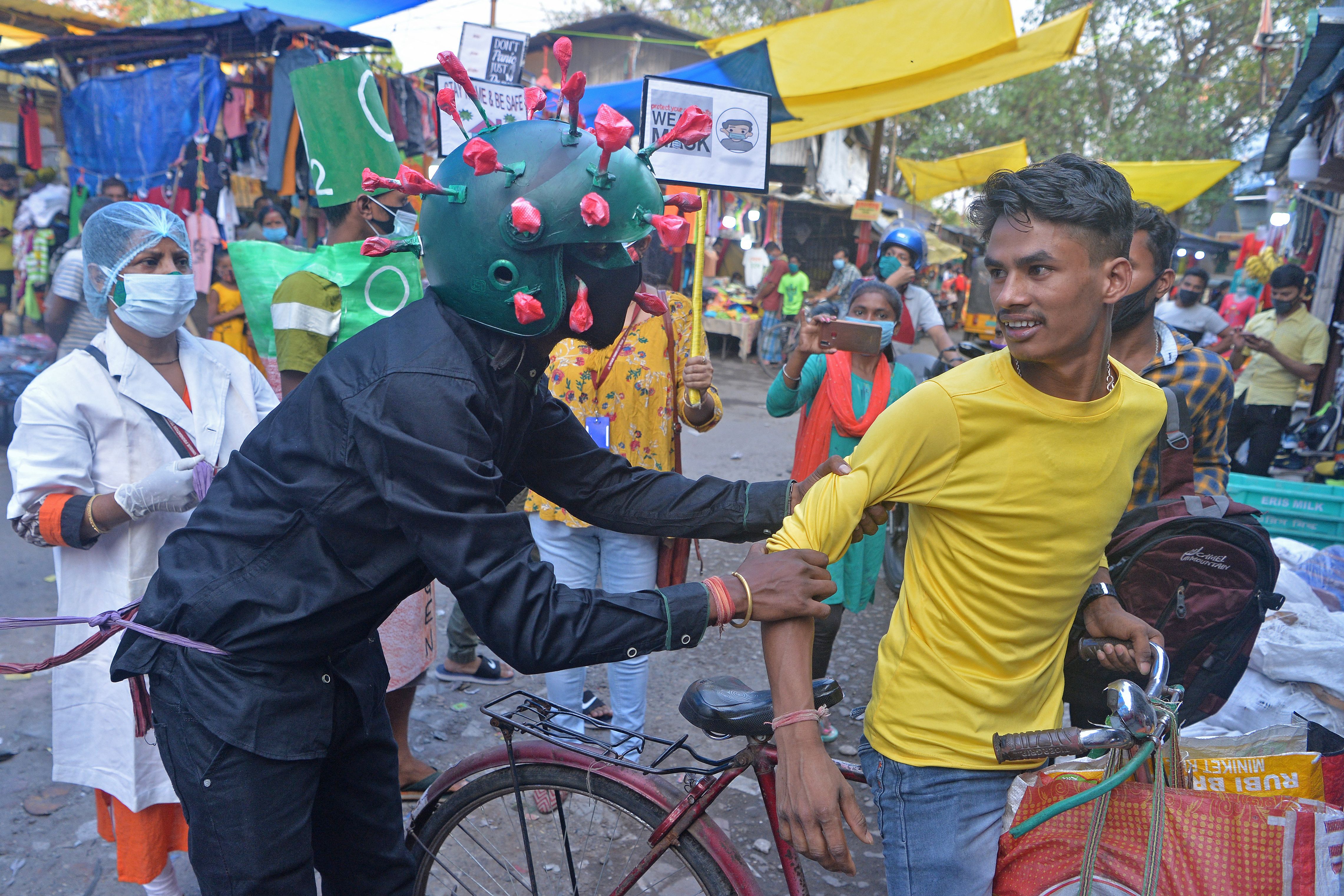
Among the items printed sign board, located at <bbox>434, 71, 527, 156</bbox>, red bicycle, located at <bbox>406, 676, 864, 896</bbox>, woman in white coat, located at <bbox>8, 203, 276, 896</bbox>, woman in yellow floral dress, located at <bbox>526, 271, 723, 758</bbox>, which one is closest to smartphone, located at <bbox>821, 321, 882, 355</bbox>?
woman in yellow floral dress, located at <bbox>526, 271, 723, 758</bbox>

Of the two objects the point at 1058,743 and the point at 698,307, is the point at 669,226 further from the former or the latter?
the point at 698,307

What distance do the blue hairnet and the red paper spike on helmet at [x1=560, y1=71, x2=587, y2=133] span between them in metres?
1.51

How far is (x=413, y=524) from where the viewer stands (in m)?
1.46

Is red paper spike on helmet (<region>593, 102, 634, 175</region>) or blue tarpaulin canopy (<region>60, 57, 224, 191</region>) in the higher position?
blue tarpaulin canopy (<region>60, 57, 224, 191</region>)

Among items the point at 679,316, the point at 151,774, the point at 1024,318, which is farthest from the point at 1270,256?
the point at 151,774

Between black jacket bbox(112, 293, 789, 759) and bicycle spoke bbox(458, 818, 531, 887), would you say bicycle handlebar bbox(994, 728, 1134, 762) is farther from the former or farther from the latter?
bicycle spoke bbox(458, 818, 531, 887)

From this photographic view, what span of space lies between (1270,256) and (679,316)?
1211 cm

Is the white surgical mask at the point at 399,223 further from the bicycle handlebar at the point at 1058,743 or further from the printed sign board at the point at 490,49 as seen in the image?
the printed sign board at the point at 490,49

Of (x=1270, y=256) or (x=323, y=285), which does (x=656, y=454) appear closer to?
(x=323, y=285)

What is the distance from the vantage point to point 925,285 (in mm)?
21734

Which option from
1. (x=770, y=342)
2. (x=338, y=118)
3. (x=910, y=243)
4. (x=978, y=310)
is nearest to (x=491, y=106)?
(x=338, y=118)

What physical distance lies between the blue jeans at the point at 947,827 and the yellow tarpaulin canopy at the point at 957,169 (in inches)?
644

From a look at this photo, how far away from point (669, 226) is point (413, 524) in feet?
2.31

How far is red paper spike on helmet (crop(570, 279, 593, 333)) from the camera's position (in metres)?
1.61
